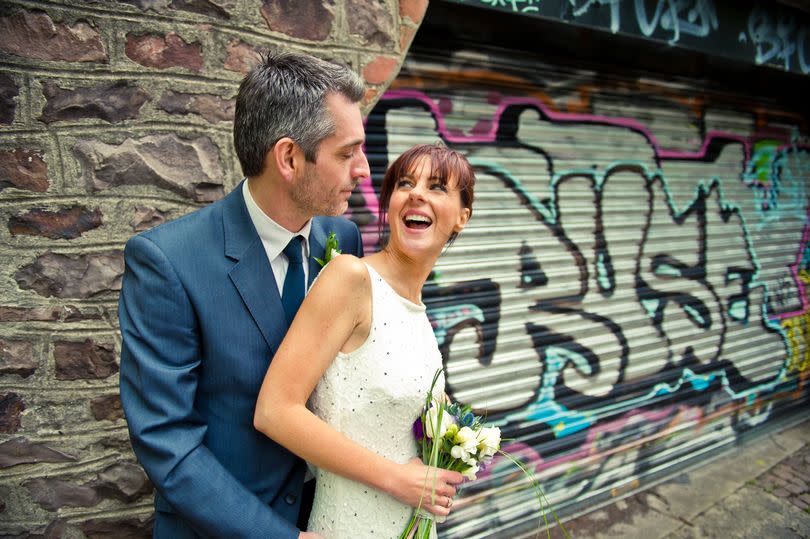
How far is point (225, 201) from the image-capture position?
1.70 m

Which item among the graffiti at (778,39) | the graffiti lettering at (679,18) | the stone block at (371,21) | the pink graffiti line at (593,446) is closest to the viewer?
the stone block at (371,21)

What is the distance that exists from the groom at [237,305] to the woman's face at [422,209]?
0.17m

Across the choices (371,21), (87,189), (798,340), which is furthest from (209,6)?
(798,340)

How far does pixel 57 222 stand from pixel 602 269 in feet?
12.2

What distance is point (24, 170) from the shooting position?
1950 millimetres

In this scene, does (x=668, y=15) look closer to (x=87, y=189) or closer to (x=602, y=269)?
(x=602, y=269)

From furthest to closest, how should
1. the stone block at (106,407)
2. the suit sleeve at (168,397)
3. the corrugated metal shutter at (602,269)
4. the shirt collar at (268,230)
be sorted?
the corrugated metal shutter at (602,269) < the stone block at (106,407) < the shirt collar at (268,230) < the suit sleeve at (168,397)

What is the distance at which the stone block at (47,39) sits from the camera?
1863 millimetres

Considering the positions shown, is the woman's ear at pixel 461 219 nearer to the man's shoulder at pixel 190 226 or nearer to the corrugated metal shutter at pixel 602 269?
the man's shoulder at pixel 190 226

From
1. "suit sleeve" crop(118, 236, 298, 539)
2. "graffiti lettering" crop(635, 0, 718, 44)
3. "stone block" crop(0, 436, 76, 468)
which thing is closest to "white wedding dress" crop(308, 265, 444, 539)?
"suit sleeve" crop(118, 236, 298, 539)

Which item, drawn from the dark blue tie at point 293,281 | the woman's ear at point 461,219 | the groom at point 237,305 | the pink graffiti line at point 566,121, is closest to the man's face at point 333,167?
the groom at point 237,305

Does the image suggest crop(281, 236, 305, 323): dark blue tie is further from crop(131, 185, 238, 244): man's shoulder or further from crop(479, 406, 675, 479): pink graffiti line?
crop(479, 406, 675, 479): pink graffiti line

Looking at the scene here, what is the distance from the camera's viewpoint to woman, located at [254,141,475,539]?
60.2 inches

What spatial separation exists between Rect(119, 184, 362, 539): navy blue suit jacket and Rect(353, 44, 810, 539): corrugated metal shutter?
5.21 ft
